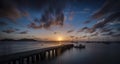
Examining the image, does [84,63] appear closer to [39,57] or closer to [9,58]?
[39,57]

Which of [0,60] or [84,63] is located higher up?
[0,60]

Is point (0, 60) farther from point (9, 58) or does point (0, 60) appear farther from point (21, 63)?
point (21, 63)

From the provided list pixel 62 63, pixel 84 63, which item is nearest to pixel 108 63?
pixel 84 63

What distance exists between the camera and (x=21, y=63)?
532 inches

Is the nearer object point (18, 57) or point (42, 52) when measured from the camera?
point (18, 57)

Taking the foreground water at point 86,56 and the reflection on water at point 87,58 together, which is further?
the foreground water at point 86,56

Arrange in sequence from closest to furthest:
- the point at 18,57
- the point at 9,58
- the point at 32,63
A: the point at 9,58
the point at 18,57
the point at 32,63

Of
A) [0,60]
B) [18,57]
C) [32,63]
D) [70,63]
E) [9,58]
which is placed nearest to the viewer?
[0,60]

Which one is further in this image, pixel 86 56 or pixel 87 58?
pixel 86 56

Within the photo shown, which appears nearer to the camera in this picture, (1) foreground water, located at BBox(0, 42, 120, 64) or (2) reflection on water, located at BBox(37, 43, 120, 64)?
(2) reflection on water, located at BBox(37, 43, 120, 64)

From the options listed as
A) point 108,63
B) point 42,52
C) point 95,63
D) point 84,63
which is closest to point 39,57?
point 42,52

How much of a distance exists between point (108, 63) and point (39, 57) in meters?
11.7

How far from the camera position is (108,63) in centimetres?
1955

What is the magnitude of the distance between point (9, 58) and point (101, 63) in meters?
14.1
